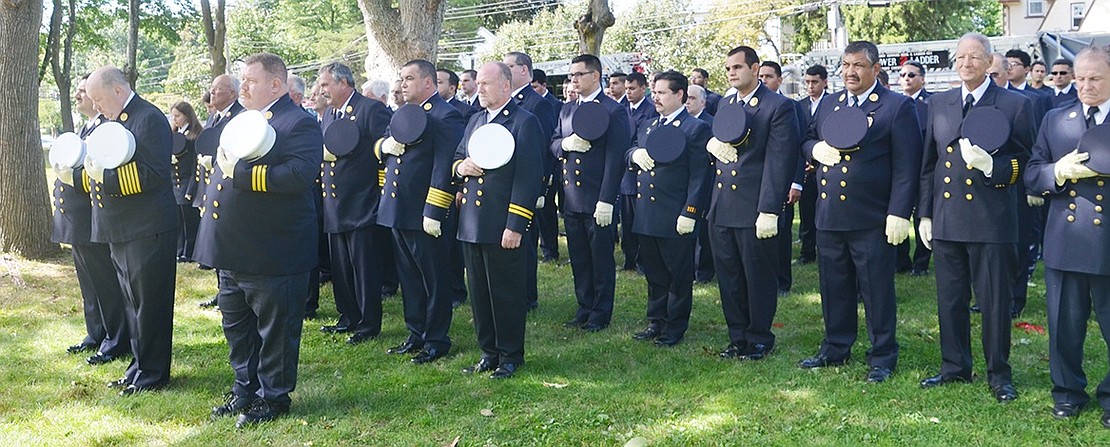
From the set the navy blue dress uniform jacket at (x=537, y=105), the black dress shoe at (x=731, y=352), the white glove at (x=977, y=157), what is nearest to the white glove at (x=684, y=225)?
the black dress shoe at (x=731, y=352)

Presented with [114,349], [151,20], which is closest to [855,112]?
[114,349]

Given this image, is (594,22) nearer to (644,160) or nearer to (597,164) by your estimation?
(597,164)

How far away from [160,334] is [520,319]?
2242mm

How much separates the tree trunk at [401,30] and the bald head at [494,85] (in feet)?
19.2

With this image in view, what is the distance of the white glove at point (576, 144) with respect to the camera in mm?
7250

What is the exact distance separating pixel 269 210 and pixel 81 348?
2.88 meters

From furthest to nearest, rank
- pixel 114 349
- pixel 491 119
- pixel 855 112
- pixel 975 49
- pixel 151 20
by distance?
pixel 151 20 < pixel 114 349 < pixel 491 119 < pixel 855 112 < pixel 975 49

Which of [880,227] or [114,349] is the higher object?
[880,227]

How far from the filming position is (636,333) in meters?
7.16

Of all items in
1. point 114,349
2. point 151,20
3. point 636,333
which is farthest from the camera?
point 151,20

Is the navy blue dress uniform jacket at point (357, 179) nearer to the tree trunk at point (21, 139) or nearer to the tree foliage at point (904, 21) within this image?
the tree trunk at point (21, 139)

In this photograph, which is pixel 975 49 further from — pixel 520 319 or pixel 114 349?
pixel 114 349

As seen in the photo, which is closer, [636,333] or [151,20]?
[636,333]

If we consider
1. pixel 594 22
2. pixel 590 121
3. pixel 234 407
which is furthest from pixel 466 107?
pixel 594 22
